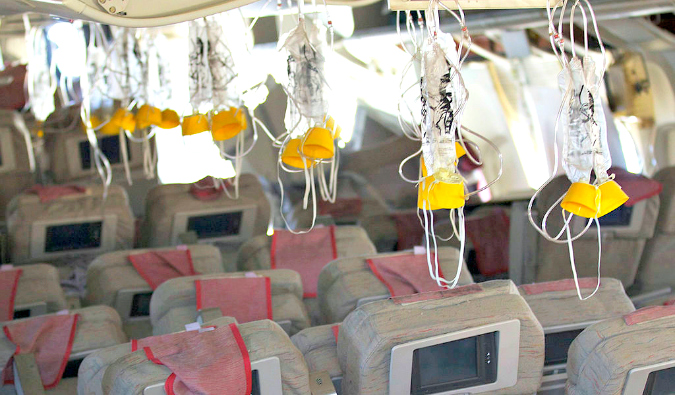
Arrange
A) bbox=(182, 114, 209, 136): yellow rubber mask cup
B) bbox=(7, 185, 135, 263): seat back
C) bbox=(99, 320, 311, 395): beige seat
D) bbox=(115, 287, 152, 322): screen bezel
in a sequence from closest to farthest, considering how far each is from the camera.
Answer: bbox=(99, 320, 311, 395): beige seat
bbox=(182, 114, 209, 136): yellow rubber mask cup
bbox=(115, 287, 152, 322): screen bezel
bbox=(7, 185, 135, 263): seat back

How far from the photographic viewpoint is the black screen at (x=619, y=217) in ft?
10.9

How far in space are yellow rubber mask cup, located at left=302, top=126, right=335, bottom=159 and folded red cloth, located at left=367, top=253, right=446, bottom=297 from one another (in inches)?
23.3

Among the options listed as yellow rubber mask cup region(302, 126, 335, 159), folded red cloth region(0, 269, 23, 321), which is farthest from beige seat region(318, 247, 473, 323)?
folded red cloth region(0, 269, 23, 321)

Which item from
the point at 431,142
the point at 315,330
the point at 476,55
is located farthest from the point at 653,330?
the point at 476,55

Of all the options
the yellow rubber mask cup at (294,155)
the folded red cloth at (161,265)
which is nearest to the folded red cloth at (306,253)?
the folded red cloth at (161,265)

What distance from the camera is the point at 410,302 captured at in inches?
71.2

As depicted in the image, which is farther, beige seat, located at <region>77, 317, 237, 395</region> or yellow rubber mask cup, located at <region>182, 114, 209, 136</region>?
yellow rubber mask cup, located at <region>182, 114, 209, 136</region>

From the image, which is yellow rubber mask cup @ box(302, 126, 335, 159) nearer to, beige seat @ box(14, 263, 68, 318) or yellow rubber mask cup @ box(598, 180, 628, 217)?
yellow rubber mask cup @ box(598, 180, 628, 217)

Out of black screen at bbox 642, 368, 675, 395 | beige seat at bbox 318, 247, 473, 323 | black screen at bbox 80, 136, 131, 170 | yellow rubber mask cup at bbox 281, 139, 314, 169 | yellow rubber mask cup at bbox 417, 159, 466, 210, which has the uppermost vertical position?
yellow rubber mask cup at bbox 281, 139, 314, 169

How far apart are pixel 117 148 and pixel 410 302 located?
2821 mm

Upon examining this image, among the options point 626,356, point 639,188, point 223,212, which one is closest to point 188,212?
point 223,212

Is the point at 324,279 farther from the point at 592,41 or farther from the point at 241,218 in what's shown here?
the point at 592,41

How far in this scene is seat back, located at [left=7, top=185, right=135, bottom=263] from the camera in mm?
3234

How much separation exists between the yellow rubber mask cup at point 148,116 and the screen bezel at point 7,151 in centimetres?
146
